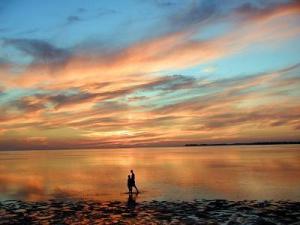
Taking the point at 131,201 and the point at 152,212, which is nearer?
the point at 152,212

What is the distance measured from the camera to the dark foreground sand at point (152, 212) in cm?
2858

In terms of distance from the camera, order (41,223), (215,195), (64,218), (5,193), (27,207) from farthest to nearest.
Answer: (5,193) < (215,195) < (27,207) < (64,218) < (41,223)

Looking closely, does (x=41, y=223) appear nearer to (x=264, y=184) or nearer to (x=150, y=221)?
(x=150, y=221)

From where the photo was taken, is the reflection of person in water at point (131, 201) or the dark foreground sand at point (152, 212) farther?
the reflection of person in water at point (131, 201)

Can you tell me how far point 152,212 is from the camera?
3203 cm

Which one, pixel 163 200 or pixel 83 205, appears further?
pixel 163 200

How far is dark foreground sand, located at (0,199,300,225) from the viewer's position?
28578 millimetres

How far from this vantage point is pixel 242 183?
54.7 meters

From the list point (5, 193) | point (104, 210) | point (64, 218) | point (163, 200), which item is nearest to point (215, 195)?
point (163, 200)

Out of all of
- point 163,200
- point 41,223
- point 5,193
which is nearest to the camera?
point 41,223

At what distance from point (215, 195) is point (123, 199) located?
36.2ft

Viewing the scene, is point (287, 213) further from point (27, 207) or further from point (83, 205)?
point (27, 207)

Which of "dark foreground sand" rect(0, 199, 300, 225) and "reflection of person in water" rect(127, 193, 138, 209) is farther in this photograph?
"reflection of person in water" rect(127, 193, 138, 209)

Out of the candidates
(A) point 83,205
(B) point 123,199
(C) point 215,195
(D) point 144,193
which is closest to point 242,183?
(C) point 215,195
